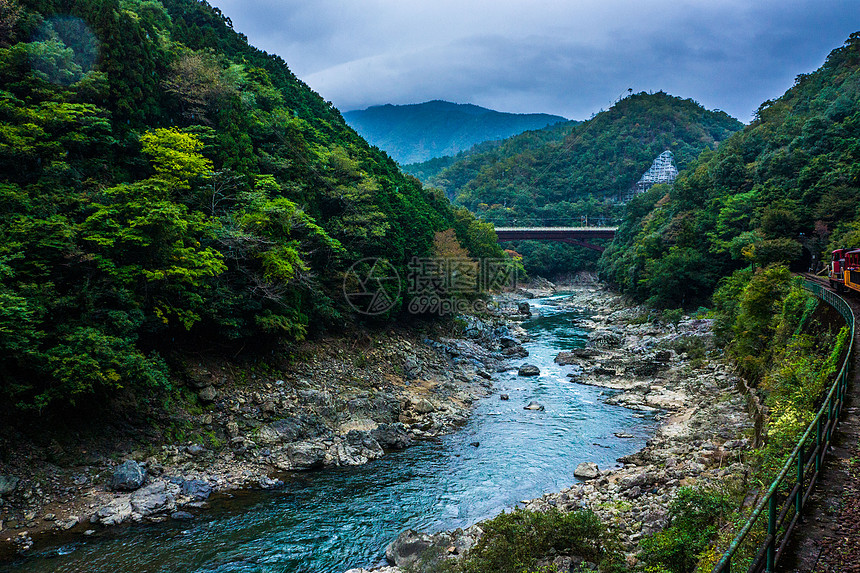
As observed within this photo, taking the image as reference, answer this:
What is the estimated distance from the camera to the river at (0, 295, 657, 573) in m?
10.9

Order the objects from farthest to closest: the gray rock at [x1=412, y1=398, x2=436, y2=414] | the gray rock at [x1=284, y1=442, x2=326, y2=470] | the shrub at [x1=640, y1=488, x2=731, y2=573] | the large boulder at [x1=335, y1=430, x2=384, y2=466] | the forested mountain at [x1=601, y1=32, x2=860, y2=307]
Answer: the forested mountain at [x1=601, y1=32, x2=860, y2=307]
the gray rock at [x1=412, y1=398, x2=436, y2=414]
the large boulder at [x1=335, y1=430, x2=384, y2=466]
the gray rock at [x1=284, y1=442, x2=326, y2=470]
the shrub at [x1=640, y1=488, x2=731, y2=573]

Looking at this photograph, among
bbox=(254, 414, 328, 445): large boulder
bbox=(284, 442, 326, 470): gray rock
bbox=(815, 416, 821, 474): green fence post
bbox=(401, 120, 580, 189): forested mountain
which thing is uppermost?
bbox=(401, 120, 580, 189): forested mountain

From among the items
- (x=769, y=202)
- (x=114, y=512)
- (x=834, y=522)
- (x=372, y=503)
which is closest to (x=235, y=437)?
(x=114, y=512)

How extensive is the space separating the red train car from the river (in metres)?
9.79

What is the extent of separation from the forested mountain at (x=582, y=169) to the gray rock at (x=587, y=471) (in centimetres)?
6211

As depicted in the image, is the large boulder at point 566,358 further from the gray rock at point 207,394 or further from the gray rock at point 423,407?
the gray rock at point 207,394

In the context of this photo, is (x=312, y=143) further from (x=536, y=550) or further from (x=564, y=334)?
(x=536, y=550)

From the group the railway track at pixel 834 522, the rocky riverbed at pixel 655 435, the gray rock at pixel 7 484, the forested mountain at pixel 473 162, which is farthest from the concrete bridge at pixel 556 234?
the railway track at pixel 834 522

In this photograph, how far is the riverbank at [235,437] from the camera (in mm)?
11852

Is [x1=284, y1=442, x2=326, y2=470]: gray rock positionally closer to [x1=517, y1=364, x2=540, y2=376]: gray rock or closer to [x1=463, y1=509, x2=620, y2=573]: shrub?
[x1=463, y1=509, x2=620, y2=573]: shrub

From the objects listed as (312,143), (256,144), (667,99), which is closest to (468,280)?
(312,143)
